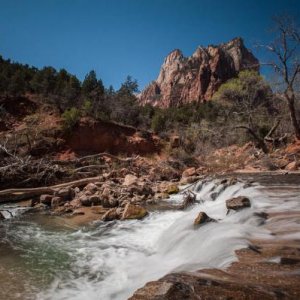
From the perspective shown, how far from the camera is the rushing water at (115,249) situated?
200 inches

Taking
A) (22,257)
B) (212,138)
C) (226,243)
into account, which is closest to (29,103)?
(212,138)

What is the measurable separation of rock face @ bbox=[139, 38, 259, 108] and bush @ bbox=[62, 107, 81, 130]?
239 ft

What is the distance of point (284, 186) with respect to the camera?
10305mm

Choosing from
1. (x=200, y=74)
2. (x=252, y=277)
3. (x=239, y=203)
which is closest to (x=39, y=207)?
(x=239, y=203)

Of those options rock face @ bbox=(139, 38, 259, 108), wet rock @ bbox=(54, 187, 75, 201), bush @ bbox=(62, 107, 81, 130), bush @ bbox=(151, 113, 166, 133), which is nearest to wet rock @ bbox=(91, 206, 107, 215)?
wet rock @ bbox=(54, 187, 75, 201)

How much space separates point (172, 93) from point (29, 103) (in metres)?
87.6

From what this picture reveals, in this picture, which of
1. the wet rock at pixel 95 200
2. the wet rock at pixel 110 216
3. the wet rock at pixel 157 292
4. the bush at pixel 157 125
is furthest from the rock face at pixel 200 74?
the wet rock at pixel 157 292

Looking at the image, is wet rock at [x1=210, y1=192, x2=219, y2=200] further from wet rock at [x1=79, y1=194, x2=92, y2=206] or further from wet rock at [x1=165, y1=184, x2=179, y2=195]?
wet rock at [x1=79, y1=194, x2=92, y2=206]

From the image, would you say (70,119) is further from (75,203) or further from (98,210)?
(98,210)

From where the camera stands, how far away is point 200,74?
10019 centimetres

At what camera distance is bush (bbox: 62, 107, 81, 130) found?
2392 cm

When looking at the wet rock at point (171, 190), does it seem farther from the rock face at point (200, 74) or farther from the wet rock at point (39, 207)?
the rock face at point (200, 74)

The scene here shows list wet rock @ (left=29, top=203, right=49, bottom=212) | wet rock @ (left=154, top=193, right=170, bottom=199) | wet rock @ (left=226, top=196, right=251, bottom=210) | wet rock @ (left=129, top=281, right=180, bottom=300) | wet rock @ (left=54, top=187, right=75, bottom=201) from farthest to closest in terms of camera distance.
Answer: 1. wet rock @ (left=154, top=193, right=170, bottom=199)
2. wet rock @ (left=54, top=187, right=75, bottom=201)
3. wet rock @ (left=29, top=203, right=49, bottom=212)
4. wet rock @ (left=226, top=196, right=251, bottom=210)
5. wet rock @ (left=129, top=281, right=180, bottom=300)

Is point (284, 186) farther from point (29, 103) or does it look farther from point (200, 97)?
point (200, 97)
